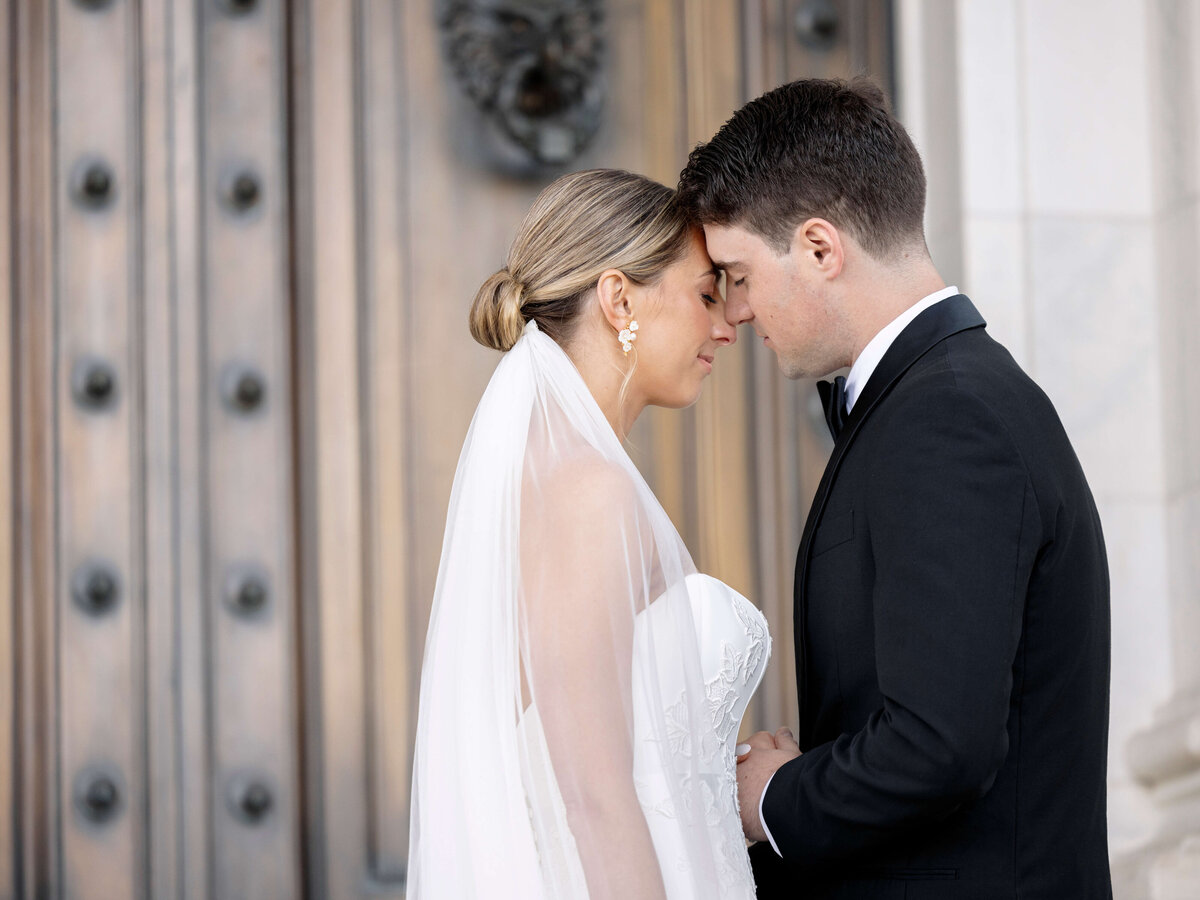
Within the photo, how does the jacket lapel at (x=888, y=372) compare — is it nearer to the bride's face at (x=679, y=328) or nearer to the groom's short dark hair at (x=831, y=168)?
the groom's short dark hair at (x=831, y=168)

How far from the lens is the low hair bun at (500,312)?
2.19m

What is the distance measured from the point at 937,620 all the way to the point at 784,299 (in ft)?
2.04

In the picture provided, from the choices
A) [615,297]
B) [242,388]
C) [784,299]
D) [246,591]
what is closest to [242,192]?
[242,388]

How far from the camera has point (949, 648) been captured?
1.67 m

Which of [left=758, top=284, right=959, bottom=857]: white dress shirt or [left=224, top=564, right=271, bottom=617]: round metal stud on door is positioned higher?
[left=758, top=284, right=959, bottom=857]: white dress shirt

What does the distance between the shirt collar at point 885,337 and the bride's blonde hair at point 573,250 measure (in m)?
Result: 0.42

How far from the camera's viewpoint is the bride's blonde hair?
2.20 meters

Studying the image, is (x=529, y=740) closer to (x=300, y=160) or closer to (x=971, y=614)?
(x=971, y=614)

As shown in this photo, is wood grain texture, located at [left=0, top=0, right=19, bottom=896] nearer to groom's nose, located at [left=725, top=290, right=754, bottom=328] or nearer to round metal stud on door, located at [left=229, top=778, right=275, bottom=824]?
round metal stud on door, located at [left=229, top=778, right=275, bottom=824]

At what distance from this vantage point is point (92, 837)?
9.16 ft

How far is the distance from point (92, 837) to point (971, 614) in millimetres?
2009

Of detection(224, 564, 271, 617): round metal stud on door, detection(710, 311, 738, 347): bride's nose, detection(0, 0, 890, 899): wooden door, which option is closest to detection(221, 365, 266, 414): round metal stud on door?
detection(0, 0, 890, 899): wooden door

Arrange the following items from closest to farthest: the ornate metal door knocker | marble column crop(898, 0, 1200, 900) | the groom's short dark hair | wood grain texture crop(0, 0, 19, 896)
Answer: the groom's short dark hair < wood grain texture crop(0, 0, 19, 896) < marble column crop(898, 0, 1200, 900) < the ornate metal door knocker

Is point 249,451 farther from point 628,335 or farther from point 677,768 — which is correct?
point 677,768
